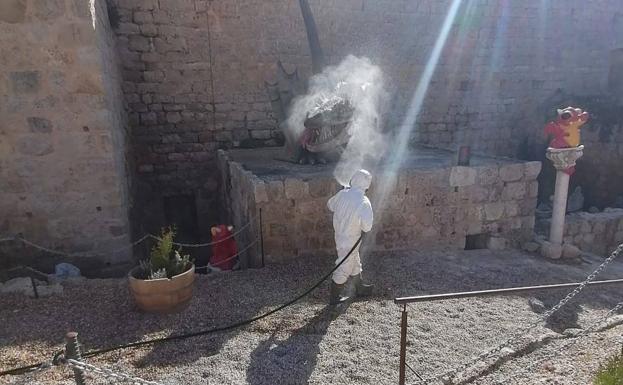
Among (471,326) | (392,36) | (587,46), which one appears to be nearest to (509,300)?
(471,326)

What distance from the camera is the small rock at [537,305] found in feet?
13.7

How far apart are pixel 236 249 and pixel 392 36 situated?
6.46 metres

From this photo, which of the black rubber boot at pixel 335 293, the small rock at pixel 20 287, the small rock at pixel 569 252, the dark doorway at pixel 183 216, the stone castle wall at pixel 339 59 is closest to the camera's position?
the black rubber boot at pixel 335 293

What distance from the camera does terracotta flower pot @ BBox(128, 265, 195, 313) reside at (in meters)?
3.69

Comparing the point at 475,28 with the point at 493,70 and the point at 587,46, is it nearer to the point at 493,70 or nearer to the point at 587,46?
the point at 493,70

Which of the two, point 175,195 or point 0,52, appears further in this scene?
point 175,195

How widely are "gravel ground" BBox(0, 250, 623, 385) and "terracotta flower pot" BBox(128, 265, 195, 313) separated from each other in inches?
4.0

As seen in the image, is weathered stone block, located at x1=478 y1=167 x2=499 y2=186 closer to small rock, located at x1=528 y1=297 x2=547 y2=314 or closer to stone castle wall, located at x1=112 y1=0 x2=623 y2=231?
small rock, located at x1=528 y1=297 x2=547 y2=314

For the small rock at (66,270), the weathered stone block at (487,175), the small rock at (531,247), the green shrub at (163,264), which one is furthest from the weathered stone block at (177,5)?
the small rock at (531,247)

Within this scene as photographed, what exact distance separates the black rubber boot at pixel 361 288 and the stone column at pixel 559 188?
10.8 ft

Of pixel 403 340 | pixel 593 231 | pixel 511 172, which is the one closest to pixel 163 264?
pixel 403 340

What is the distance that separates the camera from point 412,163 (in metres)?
6.21

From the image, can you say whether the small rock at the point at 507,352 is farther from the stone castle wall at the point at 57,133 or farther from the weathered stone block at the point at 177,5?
the weathered stone block at the point at 177,5

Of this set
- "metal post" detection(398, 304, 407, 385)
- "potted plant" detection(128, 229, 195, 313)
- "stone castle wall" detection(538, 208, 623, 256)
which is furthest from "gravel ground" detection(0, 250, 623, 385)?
"stone castle wall" detection(538, 208, 623, 256)
